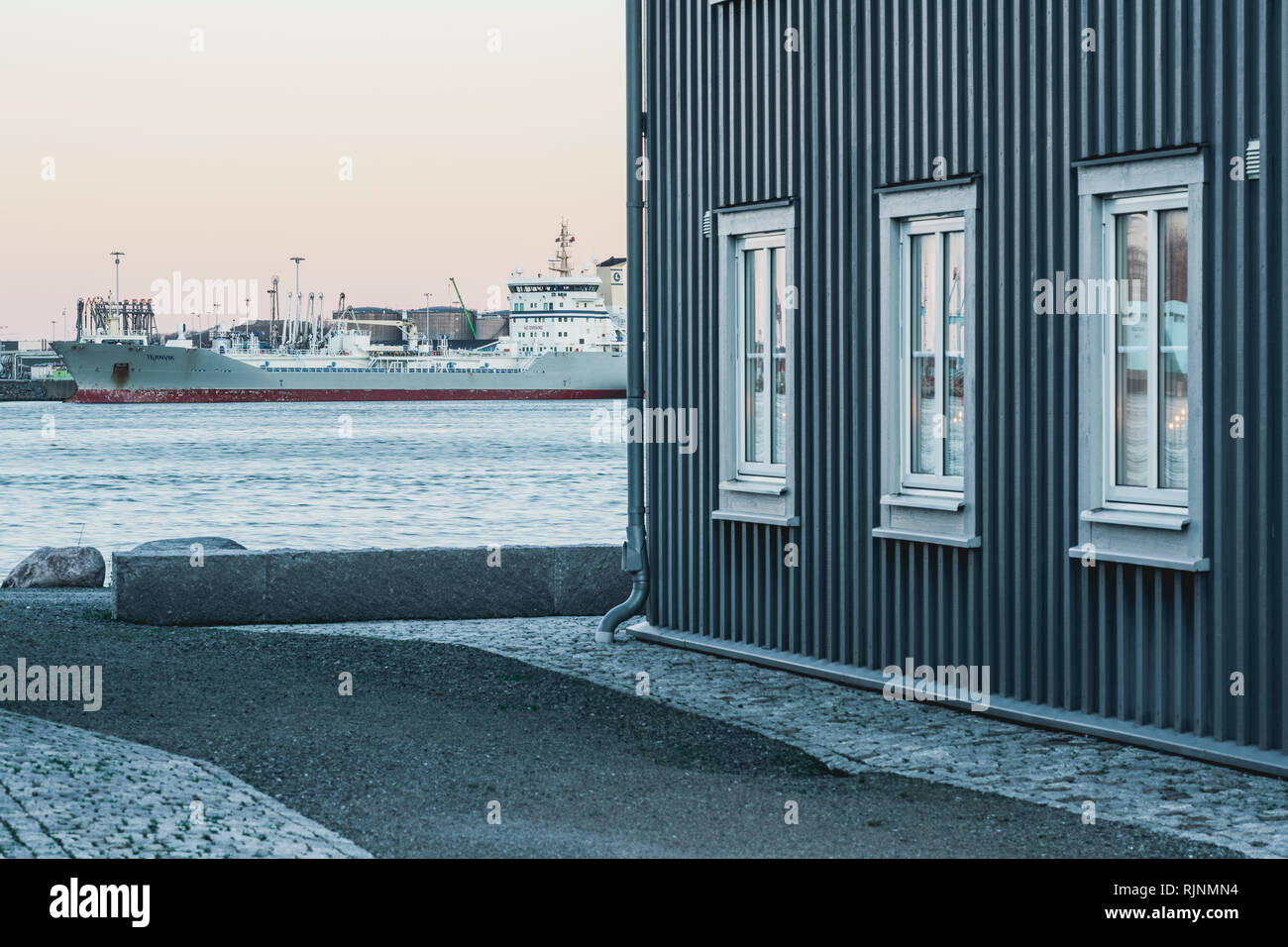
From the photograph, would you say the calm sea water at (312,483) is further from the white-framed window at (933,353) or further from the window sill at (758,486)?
the white-framed window at (933,353)

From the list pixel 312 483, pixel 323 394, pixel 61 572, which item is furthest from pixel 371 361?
pixel 61 572

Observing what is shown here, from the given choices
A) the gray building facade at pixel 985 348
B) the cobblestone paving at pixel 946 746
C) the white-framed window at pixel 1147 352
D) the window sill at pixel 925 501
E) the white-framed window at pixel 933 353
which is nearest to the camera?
the cobblestone paving at pixel 946 746

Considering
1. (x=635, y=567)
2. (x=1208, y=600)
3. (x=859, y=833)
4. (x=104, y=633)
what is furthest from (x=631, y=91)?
(x=859, y=833)

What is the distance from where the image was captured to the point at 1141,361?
9.18m

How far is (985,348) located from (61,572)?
1161cm

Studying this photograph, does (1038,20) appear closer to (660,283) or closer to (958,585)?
(958,585)

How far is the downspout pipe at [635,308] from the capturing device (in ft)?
43.7

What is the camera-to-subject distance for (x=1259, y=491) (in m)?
8.40

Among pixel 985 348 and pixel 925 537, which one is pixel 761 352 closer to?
pixel 925 537

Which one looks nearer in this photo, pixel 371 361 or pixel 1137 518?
pixel 1137 518

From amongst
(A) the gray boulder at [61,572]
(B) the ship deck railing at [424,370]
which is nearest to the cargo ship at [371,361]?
(B) the ship deck railing at [424,370]

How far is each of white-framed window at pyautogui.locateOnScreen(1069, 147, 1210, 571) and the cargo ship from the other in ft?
395

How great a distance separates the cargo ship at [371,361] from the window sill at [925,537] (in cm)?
11876
